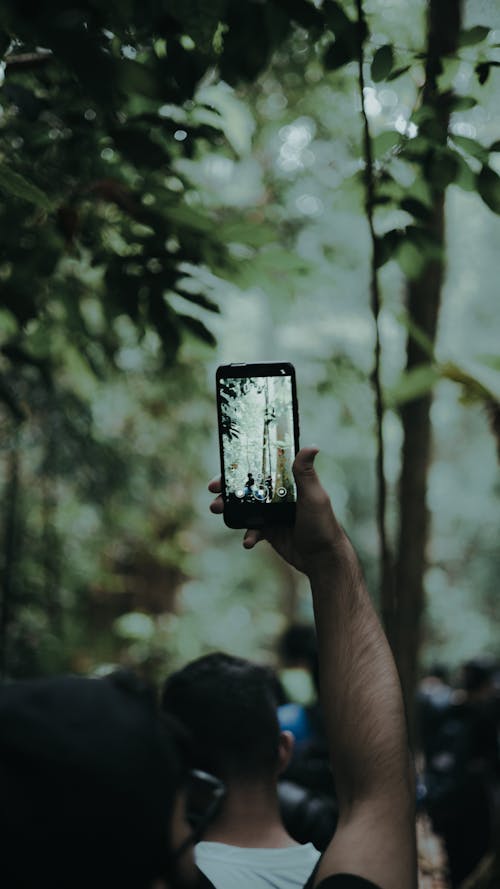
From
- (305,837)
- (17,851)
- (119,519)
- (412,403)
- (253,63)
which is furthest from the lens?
(119,519)

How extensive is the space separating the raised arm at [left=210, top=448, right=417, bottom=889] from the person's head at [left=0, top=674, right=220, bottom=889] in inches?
14.0

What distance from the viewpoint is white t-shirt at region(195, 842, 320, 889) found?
68.3 inches

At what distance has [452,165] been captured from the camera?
2.22m

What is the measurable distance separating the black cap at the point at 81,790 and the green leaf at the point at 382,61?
172 centimetres

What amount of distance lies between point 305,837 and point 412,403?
5.94ft

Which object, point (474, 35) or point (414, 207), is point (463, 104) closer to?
point (474, 35)

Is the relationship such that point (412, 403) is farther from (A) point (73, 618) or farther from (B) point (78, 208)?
(A) point (73, 618)

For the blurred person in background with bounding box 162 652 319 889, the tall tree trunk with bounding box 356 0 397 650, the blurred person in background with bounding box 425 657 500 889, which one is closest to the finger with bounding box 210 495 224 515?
the tall tree trunk with bounding box 356 0 397 650

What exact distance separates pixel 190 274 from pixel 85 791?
1.86 m

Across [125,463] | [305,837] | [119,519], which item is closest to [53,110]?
[305,837]

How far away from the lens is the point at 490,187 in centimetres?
217

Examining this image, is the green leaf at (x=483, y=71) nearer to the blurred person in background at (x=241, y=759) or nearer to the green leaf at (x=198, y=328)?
the green leaf at (x=198, y=328)

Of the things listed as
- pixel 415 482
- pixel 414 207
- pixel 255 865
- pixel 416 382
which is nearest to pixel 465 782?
Result: pixel 415 482

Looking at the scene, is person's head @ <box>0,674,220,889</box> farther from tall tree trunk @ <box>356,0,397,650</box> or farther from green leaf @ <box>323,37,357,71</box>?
green leaf @ <box>323,37,357,71</box>
